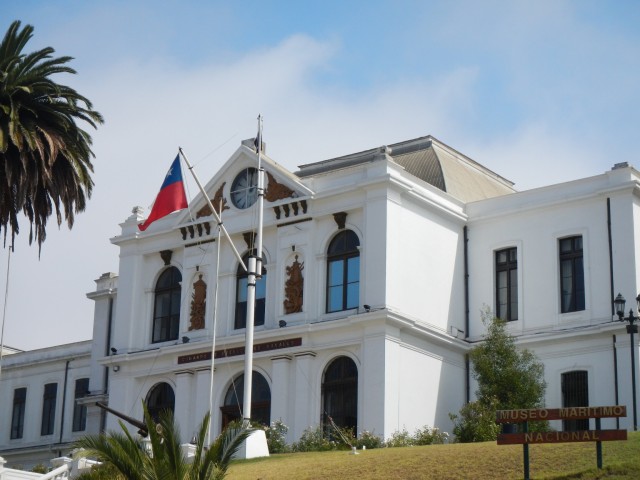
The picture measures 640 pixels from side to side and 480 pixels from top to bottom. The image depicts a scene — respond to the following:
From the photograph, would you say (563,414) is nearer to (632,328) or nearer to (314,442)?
(632,328)

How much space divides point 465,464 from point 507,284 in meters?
18.1

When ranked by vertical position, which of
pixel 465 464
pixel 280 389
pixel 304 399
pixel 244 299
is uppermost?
pixel 244 299

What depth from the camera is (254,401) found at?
159 ft

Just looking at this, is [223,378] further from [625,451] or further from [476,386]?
[625,451]

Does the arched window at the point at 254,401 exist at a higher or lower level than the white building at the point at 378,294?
lower

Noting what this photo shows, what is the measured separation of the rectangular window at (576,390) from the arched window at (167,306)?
51.0 feet

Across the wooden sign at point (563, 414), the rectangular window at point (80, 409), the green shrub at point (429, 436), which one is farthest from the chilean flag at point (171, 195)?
the rectangular window at point (80, 409)

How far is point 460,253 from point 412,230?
3.08m

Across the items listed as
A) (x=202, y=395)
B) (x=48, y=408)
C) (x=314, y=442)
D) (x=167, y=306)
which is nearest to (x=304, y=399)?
(x=314, y=442)

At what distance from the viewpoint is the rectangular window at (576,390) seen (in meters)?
45.5

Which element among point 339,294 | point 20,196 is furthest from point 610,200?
point 20,196

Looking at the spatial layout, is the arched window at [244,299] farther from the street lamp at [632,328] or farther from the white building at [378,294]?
the street lamp at [632,328]

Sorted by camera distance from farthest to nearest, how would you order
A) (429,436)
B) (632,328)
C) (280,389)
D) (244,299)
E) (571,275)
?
(244,299) → (280,389) → (571,275) → (429,436) → (632,328)

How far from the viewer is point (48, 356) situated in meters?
66.2
